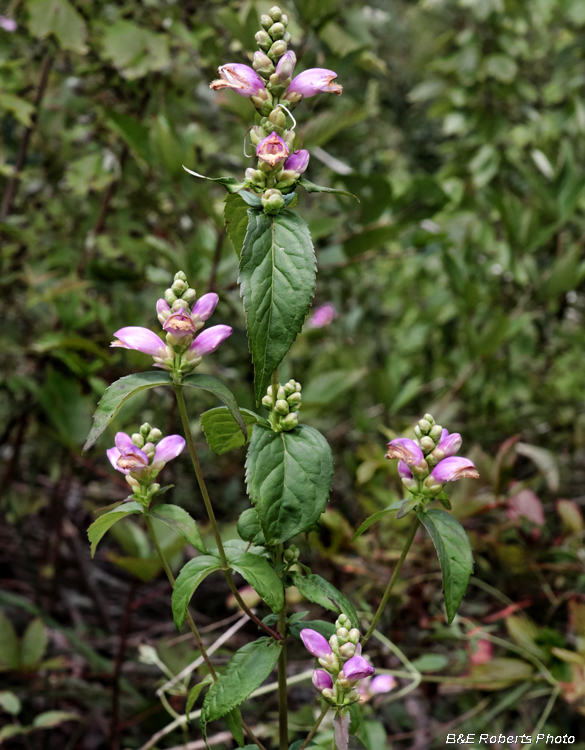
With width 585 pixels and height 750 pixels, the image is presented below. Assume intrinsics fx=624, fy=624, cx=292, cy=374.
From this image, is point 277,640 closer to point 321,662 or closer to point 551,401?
point 321,662

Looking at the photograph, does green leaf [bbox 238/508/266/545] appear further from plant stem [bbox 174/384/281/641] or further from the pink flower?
the pink flower

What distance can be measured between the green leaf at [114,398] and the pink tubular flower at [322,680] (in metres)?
0.33

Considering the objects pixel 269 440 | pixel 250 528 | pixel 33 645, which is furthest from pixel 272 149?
pixel 33 645

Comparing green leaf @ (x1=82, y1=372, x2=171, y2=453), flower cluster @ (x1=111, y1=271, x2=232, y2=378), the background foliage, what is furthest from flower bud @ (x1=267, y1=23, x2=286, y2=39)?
the background foliage

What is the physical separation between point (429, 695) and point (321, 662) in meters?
1.03

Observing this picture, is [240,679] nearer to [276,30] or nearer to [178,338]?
[178,338]

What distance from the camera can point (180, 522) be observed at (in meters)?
0.67

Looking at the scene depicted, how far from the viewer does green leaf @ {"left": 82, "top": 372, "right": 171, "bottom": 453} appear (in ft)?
1.84

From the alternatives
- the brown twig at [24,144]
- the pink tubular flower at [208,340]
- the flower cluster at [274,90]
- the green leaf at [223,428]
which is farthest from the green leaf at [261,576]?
the brown twig at [24,144]

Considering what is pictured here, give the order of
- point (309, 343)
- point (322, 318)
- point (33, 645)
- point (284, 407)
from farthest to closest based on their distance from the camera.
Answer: point (322, 318) → point (309, 343) → point (33, 645) → point (284, 407)

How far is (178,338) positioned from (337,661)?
0.37m

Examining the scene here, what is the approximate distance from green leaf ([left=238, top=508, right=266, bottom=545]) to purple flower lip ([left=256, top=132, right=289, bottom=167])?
0.36m

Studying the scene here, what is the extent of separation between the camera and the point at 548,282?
6.19ft

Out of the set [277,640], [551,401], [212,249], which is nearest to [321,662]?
[277,640]
